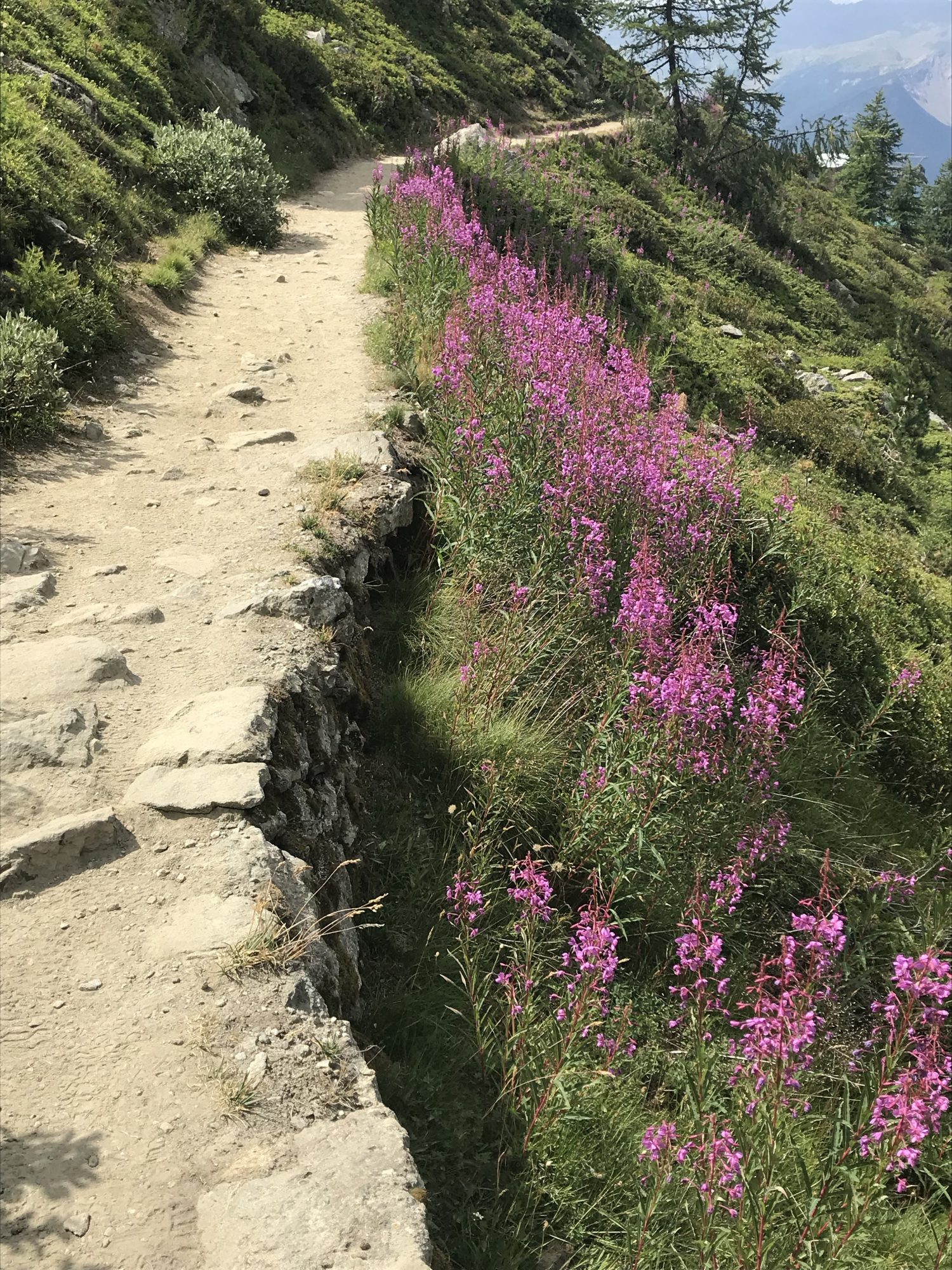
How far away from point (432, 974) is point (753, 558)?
5.20 metres

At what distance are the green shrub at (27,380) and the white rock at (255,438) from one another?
1.31m

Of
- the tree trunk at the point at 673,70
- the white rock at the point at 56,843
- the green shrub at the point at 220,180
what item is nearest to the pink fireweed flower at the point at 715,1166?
the white rock at the point at 56,843

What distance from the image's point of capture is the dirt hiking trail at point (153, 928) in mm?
2262

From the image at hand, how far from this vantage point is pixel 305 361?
8.90m

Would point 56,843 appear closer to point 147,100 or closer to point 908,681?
point 908,681

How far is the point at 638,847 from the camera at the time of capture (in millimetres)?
3893

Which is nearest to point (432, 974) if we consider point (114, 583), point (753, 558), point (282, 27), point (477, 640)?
point (477, 640)

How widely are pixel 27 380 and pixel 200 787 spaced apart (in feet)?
15.0

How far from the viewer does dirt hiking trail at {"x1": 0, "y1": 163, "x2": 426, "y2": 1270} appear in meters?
2.26

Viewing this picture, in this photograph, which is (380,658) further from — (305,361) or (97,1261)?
(305,361)

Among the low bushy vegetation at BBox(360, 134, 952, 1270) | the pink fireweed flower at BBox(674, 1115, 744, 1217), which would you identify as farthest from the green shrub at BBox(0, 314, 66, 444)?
the pink fireweed flower at BBox(674, 1115, 744, 1217)

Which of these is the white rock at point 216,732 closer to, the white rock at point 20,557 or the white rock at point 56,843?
the white rock at point 56,843

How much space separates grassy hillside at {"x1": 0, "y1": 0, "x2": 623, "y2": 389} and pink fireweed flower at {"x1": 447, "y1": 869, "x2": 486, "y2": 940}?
599 centimetres

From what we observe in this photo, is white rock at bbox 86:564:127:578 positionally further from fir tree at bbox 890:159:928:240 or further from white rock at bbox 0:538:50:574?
fir tree at bbox 890:159:928:240
